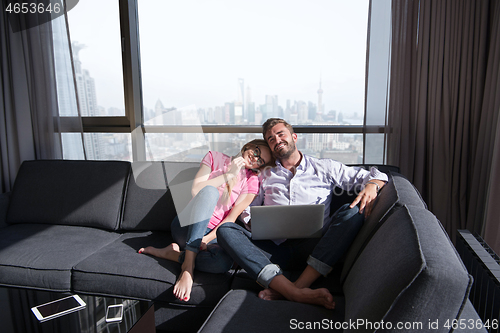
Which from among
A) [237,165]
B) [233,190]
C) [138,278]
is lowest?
[138,278]

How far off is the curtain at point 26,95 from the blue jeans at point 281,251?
83.3 inches

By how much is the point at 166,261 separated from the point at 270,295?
623mm

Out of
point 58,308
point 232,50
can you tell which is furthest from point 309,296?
point 232,50

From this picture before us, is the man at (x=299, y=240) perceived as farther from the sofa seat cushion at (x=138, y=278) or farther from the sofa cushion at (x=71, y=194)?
the sofa cushion at (x=71, y=194)

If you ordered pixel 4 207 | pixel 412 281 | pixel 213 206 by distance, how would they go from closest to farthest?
pixel 412 281 < pixel 213 206 < pixel 4 207

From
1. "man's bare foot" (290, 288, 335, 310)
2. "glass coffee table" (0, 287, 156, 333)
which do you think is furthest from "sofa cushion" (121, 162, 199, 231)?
"man's bare foot" (290, 288, 335, 310)

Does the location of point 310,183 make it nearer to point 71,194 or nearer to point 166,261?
point 166,261

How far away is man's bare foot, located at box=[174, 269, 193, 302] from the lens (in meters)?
1.44

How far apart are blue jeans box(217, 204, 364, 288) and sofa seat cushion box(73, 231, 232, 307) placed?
184 millimetres

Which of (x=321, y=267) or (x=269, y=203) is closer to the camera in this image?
(x=321, y=267)

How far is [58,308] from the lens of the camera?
126 cm

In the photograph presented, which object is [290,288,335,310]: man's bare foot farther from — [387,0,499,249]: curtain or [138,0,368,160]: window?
[138,0,368,160]: window

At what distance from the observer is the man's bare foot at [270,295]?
4.39 feet

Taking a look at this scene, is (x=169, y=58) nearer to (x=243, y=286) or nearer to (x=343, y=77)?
(x=343, y=77)
